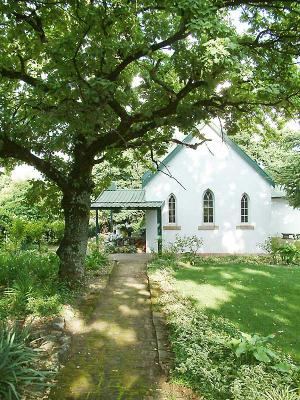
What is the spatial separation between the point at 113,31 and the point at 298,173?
1397 cm

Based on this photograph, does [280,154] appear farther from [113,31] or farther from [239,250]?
[113,31]

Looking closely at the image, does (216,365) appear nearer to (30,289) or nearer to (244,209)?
(30,289)

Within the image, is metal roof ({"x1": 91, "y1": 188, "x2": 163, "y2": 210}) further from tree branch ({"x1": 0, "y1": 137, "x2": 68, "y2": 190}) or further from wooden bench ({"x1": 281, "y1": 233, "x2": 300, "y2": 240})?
tree branch ({"x1": 0, "y1": 137, "x2": 68, "y2": 190})

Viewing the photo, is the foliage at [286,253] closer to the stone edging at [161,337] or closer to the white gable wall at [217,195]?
the white gable wall at [217,195]

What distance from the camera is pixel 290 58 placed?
9109mm

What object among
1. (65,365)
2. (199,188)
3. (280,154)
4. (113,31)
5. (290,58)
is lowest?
(65,365)

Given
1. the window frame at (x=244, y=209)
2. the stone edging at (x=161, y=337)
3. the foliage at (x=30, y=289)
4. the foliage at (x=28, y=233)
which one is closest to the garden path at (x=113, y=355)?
the stone edging at (x=161, y=337)

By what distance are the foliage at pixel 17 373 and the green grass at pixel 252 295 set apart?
14.8 ft

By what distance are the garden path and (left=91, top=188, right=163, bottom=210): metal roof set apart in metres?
10.2

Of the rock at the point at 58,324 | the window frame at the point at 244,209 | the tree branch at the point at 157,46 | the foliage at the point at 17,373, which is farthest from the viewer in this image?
the window frame at the point at 244,209

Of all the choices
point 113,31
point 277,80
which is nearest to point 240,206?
point 277,80

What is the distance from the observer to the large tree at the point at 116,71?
7.54 meters

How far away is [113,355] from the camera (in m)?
6.74

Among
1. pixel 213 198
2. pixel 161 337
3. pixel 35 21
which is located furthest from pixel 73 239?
pixel 213 198
